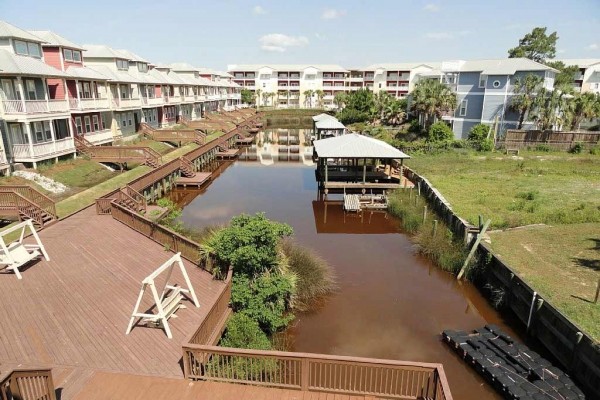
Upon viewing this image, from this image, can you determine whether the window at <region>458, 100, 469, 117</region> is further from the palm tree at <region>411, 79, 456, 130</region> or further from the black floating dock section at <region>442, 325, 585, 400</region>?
the black floating dock section at <region>442, 325, 585, 400</region>

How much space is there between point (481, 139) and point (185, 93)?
42192 millimetres

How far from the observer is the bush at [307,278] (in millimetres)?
13664

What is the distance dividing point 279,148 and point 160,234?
38.0 m

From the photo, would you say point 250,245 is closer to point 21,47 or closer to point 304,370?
point 304,370

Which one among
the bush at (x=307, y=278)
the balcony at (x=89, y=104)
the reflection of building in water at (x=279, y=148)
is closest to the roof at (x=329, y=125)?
the reflection of building in water at (x=279, y=148)

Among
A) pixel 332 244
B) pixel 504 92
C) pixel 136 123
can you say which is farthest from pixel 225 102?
pixel 332 244

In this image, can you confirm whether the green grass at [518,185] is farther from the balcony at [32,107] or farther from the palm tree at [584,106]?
the balcony at [32,107]

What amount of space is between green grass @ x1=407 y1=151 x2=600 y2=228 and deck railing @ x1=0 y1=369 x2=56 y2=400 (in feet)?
55.3

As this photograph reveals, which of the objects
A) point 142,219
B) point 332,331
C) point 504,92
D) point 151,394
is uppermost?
point 504,92

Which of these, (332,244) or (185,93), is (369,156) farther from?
(185,93)

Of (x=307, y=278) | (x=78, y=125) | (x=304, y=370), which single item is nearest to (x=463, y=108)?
(x=307, y=278)

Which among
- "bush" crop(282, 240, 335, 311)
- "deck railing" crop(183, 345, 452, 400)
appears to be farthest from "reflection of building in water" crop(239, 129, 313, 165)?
"deck railing" crop(183, 345, 452, 400)

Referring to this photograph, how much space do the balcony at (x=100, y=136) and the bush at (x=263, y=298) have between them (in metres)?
26.1

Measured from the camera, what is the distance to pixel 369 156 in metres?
25.7
